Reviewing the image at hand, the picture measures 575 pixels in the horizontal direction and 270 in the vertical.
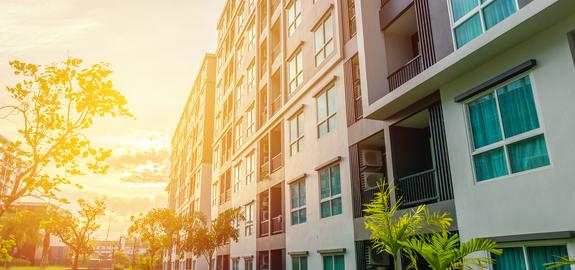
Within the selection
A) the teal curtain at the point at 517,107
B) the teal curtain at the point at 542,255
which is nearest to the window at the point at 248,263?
the teal curtain at the point at 542,255

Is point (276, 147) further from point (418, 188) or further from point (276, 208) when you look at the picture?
point (418, 188)

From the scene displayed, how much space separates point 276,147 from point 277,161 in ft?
4.06

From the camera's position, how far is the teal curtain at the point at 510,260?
7.98 metres

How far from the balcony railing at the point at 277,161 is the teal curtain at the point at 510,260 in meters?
13.9

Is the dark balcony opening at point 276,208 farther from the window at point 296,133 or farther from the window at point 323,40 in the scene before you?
the window at point 323,40

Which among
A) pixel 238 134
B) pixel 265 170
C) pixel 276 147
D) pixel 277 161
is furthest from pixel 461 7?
pixel 238 134

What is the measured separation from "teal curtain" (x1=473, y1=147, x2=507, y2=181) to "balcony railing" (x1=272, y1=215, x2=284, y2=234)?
1261 centimetres

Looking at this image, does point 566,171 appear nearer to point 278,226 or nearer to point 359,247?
point 359,247

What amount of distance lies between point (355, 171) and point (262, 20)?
1673cm

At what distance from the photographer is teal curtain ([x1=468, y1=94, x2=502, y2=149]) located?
8.84m

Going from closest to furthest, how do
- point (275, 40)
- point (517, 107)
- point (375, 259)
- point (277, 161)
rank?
point (517, 107)
point (375, 259)
point (277, 161)
point (275, 40)

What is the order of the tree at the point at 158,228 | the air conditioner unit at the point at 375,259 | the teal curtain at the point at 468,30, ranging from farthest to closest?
the tree at the point at 158,228
the air conditioner unit at the point at 375,259
the teal curtain at the point at 468,30

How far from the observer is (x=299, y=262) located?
17.9 m

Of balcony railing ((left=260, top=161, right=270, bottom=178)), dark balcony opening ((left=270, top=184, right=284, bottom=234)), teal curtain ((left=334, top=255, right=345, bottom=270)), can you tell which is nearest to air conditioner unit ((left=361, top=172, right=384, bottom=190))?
teal curtain ((left=334, top=255, right=345, bottom=270))
